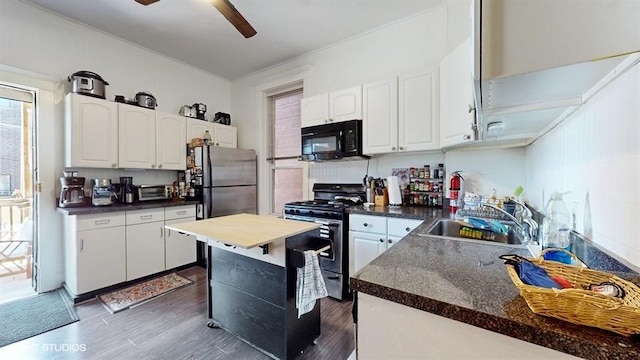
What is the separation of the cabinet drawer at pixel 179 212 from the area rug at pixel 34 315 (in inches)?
45.1

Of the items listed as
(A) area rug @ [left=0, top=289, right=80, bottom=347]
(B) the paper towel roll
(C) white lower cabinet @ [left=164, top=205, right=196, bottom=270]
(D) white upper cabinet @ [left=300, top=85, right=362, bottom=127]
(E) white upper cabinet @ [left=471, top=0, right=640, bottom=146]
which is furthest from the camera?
(C) white lower cabinet @ [left=164, top=205, right=196, bottom=270]

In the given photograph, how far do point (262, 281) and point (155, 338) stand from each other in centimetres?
102

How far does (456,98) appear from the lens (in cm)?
199

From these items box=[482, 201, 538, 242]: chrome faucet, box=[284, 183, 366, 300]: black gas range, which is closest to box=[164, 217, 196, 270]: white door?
box=[284, 183, 366, 300]: black gas range

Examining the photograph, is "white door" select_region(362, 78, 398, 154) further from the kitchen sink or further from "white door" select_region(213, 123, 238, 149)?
"white door" select_region(213, 123, 238, 149)

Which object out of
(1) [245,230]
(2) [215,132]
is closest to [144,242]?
(2) [215,132]

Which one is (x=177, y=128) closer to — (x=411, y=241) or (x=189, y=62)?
(x=189, y=62)

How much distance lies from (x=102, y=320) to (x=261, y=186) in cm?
242

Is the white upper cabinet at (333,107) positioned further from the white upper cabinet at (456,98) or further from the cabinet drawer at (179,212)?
the cabinet drawer at (179,212)

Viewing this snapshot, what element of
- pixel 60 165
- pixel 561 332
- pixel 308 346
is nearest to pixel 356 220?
pixel 308 346

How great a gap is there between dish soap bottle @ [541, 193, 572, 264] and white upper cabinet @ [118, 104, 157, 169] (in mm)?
3814

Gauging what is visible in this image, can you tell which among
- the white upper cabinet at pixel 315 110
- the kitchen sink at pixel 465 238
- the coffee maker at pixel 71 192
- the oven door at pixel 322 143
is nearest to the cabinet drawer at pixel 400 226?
the kitchen sink at pixel 465 238

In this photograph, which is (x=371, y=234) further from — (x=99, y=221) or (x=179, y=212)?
(x=99, y=221)

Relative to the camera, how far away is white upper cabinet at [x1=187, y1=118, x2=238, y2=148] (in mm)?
3605
